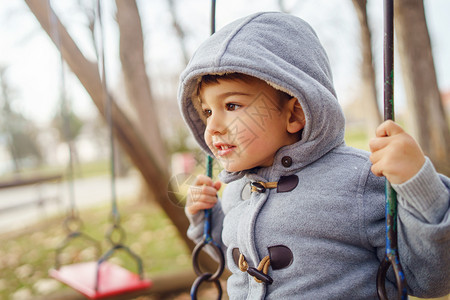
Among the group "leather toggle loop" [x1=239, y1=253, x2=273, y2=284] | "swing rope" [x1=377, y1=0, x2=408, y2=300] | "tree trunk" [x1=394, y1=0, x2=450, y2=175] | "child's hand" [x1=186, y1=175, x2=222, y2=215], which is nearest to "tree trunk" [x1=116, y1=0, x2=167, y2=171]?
"tree trunk" [x1=394, y1=0, x2=450, y2=175]

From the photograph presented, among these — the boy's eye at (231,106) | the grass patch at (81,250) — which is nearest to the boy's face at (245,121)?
the boy's eye at (231,106)

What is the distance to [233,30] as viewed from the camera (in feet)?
3.54

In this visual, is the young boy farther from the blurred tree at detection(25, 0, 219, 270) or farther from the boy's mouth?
the blurred tree at detection(25, 0, 219, 270)

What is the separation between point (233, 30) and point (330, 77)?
315 millimetres

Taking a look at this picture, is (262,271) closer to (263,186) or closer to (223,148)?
(263,186)

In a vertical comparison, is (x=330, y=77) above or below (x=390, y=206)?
above

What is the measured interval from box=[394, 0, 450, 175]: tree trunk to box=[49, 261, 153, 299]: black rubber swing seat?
1962mm

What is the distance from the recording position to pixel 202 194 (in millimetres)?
1366

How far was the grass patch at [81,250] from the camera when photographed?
12.6 ft

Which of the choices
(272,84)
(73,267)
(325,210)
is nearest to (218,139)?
(272,84)

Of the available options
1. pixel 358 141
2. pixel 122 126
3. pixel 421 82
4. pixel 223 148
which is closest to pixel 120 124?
pixel 122 126

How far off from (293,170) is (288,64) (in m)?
0.29

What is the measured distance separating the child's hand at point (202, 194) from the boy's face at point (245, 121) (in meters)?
0.30

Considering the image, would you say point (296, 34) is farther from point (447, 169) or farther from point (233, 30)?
point (447, 169)
